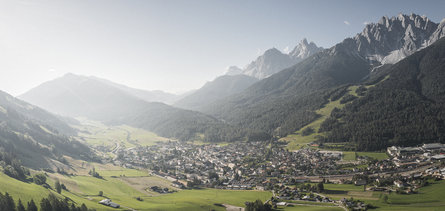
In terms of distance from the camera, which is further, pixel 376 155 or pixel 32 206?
pixel 376 155

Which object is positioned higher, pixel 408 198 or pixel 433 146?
pixel 433 146

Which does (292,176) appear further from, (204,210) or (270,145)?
(270,145)

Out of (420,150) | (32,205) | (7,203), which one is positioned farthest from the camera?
(420,150)

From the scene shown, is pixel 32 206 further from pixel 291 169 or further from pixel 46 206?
pixel 291 169

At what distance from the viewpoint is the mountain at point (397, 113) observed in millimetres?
115812

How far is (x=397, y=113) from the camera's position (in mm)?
140250

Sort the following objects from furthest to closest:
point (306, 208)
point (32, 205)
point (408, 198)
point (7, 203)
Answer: point (306, 208) → point (408, 198) → point (32, 205) → point (7, 203)

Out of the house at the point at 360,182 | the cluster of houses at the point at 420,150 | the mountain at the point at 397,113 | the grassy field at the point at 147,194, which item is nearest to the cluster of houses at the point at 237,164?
the grassy field at the point at 147,194

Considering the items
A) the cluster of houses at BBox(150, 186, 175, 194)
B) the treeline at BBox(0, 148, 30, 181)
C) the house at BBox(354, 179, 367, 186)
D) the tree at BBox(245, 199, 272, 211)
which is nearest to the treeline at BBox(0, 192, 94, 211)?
the treeline at BBox(0, 148, 30, 181)

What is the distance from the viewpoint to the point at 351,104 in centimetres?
17375

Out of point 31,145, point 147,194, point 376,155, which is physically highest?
point 376,155

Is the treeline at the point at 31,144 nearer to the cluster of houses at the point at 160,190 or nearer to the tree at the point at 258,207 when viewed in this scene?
the cluster of houses at the point at 160,190

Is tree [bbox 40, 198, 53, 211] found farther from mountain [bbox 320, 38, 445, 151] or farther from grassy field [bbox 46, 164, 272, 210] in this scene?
mountain [bbox 320, 38, 445, 151]

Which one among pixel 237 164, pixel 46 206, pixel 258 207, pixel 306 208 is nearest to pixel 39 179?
pixel 46 206
